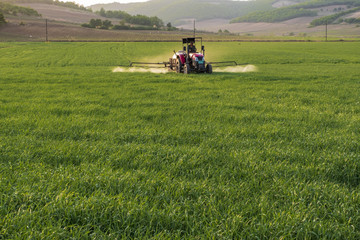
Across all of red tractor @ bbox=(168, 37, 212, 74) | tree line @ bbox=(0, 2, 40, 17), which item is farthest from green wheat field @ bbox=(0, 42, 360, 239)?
tree line @ bbox=(0, 2, 40, 17)

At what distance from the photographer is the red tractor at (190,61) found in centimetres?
1762

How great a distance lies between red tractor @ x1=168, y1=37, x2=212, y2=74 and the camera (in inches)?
694

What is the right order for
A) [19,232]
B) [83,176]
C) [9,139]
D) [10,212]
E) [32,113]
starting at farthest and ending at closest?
[32,113] < [9,139] < [83,176] < [10,212] < [19,232]

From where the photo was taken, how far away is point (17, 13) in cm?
12212

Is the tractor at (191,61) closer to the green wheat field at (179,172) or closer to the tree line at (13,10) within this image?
the green wheat field at (179,172)

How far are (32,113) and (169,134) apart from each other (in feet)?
13.0

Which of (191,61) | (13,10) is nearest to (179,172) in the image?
(191,61)

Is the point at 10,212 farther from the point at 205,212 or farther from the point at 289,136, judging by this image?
the point at 289,136

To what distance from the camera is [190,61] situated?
18484 mm

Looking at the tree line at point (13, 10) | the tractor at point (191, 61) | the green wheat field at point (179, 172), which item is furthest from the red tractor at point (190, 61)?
the tree line at point (13, 10)

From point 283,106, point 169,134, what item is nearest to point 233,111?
point 283,106

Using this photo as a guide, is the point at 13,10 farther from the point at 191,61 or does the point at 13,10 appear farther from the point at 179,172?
the point at 179,172

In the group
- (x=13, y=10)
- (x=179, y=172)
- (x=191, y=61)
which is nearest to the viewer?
(x=179, y=172)

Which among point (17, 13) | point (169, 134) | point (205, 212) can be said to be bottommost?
point (205, 212)
